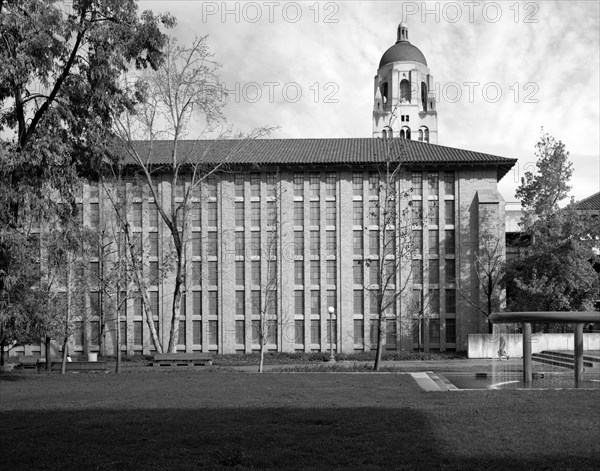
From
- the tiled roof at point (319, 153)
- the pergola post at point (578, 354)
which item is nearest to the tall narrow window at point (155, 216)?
the tiled roof at point (319, 153)

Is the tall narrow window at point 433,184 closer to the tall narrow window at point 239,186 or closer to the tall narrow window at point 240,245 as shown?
the tall narrow window at point 239,186

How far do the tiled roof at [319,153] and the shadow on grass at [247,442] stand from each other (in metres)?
35.0

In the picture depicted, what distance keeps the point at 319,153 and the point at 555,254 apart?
1749 centimetres

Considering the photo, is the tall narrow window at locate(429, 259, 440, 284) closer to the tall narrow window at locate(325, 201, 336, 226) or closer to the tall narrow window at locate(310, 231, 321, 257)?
the tall narrow window at locate(325, 201, 336, 226)

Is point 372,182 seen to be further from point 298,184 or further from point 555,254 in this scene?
point 555,254

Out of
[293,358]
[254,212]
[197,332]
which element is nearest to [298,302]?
[293,358]

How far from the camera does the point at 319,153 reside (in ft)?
169

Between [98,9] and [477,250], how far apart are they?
118 ft

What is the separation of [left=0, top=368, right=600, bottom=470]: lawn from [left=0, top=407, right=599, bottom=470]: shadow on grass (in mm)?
18

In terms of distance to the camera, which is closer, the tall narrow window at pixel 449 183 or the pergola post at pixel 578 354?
the pergola post at pixel 578 354

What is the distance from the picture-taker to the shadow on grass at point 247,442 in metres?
9.71

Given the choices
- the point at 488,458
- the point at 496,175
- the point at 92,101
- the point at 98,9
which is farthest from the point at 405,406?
the point at 496,175

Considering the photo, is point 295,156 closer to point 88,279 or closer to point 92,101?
point 88,279

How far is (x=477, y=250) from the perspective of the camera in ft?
165
